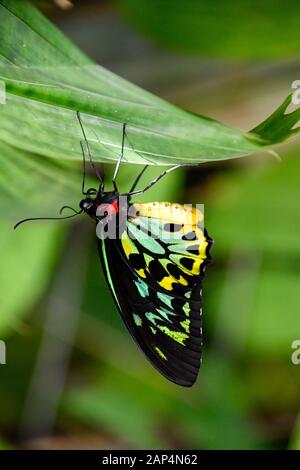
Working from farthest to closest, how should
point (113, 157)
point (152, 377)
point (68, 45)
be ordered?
point (152, 377), point (68, 45), point (113, 157)

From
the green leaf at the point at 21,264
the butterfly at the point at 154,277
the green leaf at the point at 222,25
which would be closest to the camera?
the butterfly at the point at 154,277

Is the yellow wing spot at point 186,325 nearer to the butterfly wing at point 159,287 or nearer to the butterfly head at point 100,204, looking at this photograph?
the butterfly wing at point 159,287

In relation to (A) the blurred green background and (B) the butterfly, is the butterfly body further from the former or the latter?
(A) the blurred green background

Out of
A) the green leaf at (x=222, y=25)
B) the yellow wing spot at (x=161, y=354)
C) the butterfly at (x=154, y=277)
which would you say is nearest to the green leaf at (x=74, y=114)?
the butterfly at (x=154, y=277)

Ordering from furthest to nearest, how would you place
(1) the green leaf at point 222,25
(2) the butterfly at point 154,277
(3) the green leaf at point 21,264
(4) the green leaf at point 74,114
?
(3) the green leaf at point 21,264
(1) the green leaf at point 222,25
(2) the butterfly at point 154,277
(4) the green leaf at point 74,114

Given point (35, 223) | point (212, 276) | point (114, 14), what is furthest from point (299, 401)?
point (114, 14)

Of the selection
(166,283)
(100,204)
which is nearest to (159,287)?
(166,283)

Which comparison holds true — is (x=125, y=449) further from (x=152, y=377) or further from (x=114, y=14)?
(x=114, y=14)
